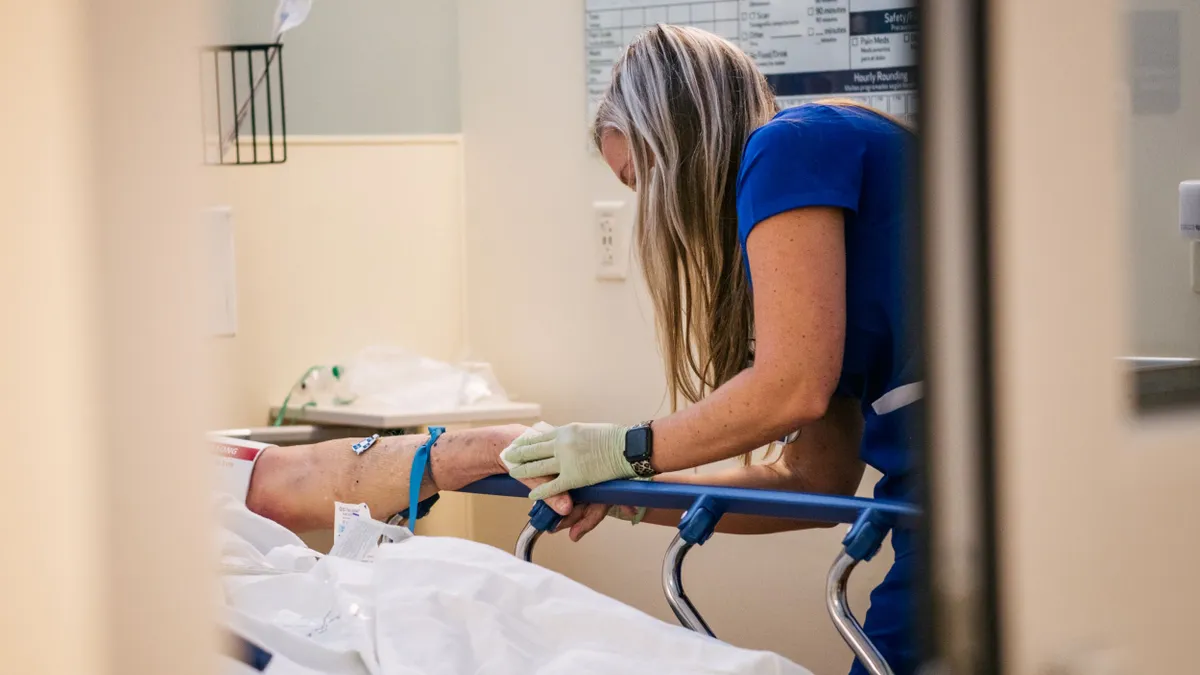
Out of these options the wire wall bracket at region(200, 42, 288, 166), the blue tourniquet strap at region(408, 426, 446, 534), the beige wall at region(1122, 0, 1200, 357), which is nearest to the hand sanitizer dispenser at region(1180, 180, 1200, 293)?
the beige wall at region(1122, 0, 1200, 357)

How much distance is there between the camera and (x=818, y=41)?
2.26 metres

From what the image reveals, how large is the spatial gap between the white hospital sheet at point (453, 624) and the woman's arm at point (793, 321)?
31 cm

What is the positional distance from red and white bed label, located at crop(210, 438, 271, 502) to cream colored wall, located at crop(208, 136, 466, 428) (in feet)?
2.80

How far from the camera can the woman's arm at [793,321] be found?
1275 mm

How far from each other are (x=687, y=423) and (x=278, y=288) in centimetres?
141

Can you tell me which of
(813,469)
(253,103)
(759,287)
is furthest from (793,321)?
(253,103)

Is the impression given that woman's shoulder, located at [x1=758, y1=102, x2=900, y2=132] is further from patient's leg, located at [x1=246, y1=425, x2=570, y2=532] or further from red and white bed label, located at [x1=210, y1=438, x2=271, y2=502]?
red and white bed label, located at [x1=210, y1=438, x2=271, y2=502]

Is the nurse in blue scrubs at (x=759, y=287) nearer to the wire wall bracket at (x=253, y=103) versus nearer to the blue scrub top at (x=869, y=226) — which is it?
the blue scrub top at (x=869, y=226)

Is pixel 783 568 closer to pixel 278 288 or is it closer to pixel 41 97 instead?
pixel 278 288

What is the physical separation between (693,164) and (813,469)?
1.57 feet

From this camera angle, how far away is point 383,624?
1134 millimetres

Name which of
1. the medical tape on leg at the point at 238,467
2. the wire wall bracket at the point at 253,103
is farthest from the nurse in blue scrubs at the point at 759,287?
the wire wall bracket at the point at 253,103

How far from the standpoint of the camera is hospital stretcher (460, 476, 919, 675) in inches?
44.5

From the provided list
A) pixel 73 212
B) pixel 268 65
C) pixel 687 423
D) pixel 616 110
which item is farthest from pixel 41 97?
pixel 268 65
